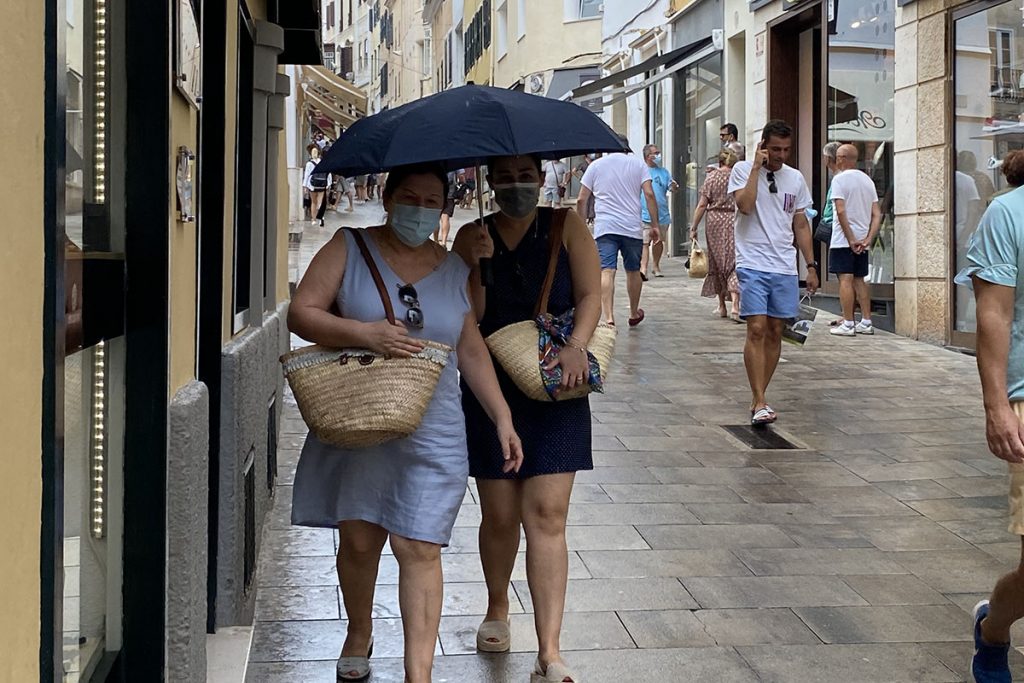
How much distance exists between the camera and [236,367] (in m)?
4.75

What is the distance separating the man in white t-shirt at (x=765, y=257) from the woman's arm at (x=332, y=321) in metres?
4.91

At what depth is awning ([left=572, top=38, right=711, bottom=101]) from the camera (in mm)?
22062

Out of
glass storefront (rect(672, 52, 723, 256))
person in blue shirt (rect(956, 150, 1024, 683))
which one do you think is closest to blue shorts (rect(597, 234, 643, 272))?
glass storefront (rect(672, 52, 723, 256))

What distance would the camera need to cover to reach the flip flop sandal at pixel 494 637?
472 cm

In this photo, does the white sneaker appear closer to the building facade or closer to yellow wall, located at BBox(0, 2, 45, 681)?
the building facade

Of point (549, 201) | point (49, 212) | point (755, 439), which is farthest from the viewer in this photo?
point (549, 201)

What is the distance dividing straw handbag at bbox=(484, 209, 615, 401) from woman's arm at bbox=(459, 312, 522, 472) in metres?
0.07

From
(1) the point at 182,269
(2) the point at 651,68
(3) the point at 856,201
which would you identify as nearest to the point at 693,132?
(2) the point at 651,68

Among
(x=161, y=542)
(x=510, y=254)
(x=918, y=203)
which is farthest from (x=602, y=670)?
(x=918, y=203)

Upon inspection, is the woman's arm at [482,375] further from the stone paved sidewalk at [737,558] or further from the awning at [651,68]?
the awning at [651,68]

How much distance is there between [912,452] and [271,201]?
392 centimetres

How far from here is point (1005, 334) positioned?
4.05m

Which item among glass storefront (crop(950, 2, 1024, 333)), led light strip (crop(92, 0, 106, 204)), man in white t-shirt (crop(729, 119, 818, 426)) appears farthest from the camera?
glass storefront (crop(950, 2, 1024, 333))

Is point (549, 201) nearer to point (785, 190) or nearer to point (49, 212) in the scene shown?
point (785, 190)
